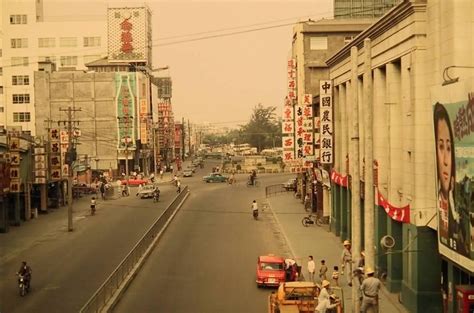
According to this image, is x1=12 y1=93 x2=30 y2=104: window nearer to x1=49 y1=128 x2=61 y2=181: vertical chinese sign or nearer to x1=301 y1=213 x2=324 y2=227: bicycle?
x1=49 y1=128 x2=61 y2=181: vertical chinese sign

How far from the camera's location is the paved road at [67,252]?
1064 inches

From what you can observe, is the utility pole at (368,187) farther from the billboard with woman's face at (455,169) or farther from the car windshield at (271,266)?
the car windshield at (271,266)

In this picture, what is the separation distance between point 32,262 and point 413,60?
21214 mm

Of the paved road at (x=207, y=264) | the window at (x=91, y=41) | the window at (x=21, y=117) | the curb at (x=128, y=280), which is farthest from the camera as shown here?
the window at (x=91, y=41)

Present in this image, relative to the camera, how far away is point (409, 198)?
2444 cm

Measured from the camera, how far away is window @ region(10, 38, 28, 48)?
401ft

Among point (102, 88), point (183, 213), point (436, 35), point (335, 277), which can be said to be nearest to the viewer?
point (436, 35)

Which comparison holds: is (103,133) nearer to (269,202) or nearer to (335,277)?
(269,202)

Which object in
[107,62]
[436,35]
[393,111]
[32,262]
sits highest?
[107,62]

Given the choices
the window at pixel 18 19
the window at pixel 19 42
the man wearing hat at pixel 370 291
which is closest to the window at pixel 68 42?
the window at pixel 19 42

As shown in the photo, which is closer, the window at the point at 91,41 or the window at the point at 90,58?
the window at the point at 91,41

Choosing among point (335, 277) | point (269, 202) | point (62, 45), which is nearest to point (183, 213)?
point (269, 202)

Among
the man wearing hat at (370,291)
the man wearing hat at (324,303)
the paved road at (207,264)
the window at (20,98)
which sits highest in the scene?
the window at (20,98)

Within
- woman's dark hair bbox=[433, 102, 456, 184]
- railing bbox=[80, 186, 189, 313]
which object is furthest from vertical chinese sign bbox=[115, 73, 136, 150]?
woman's dark hair bbox=[433, 102, 456, 184]
